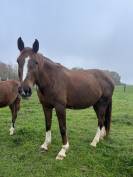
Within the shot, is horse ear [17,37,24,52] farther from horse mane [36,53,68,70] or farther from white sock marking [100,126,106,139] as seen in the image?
white sock marking [100,126,106,139]

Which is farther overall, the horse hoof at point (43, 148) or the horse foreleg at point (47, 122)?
the horse hoof at point (43, 148)

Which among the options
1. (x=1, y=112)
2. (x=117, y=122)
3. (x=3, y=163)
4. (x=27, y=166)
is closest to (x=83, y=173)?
→ (x=27, y=166)

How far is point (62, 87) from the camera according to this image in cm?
832

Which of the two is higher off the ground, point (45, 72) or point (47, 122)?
point (45, 72)

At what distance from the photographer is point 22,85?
7.20 m

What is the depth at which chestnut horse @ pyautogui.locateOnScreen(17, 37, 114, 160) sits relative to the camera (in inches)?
291

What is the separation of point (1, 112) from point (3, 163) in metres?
8.45

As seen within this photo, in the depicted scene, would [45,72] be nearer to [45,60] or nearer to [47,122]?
[45,60]

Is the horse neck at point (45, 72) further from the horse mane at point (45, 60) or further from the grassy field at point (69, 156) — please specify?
the grassy field at point (69, 156)

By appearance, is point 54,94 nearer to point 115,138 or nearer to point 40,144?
point 40,144

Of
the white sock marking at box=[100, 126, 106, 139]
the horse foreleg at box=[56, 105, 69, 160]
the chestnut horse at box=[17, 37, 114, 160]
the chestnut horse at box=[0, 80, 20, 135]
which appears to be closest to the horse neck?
the chestnut horse at box=[17, 37, 114, 160]

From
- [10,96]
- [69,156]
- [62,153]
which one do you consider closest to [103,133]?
[69,156]

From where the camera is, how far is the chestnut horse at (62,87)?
7.40 meters

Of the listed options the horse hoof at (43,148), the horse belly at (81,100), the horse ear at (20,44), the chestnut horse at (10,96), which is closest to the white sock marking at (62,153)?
the horse hoof at (43,148)
